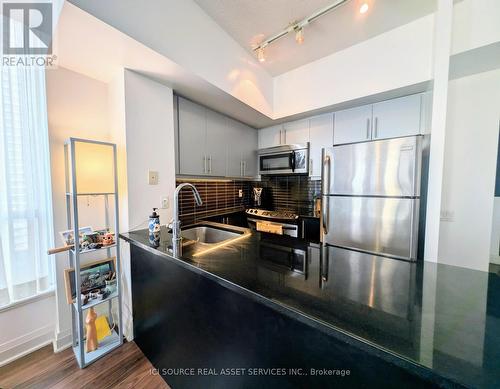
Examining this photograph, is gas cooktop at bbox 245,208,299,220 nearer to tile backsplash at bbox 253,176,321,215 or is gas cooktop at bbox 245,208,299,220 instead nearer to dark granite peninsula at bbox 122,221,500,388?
tile backsplash at bbox 253,176,321,215

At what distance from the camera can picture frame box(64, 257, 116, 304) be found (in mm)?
1369

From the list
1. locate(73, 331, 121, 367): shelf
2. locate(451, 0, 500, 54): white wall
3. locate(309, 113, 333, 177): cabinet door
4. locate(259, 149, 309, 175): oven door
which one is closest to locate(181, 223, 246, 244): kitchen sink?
locate(73, 331, 121, 367): shelf

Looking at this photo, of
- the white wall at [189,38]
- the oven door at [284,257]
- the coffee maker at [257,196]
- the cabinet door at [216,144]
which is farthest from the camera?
the coffee maker at [257,196]

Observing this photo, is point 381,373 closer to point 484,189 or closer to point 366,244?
point 366,244

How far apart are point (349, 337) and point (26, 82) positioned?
2321 millimetres

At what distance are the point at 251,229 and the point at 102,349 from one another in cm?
146

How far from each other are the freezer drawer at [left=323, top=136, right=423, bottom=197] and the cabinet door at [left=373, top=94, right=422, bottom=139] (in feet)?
1.29

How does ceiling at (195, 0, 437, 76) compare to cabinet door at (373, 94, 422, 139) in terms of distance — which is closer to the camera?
ceiling at (195, 0, 437, 76)

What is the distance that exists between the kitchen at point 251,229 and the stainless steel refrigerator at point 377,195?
0.01m

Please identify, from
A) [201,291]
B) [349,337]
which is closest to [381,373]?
[349,337]

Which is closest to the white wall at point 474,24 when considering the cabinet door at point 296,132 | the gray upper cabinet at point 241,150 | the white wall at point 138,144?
the cabinet door at point 296,132

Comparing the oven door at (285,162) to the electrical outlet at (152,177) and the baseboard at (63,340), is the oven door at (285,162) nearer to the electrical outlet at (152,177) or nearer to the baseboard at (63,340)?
the electrical outlet at (152,177)

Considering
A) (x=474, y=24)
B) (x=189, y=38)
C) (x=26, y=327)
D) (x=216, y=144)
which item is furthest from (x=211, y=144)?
(x=474, y=24)

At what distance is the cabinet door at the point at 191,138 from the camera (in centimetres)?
189
